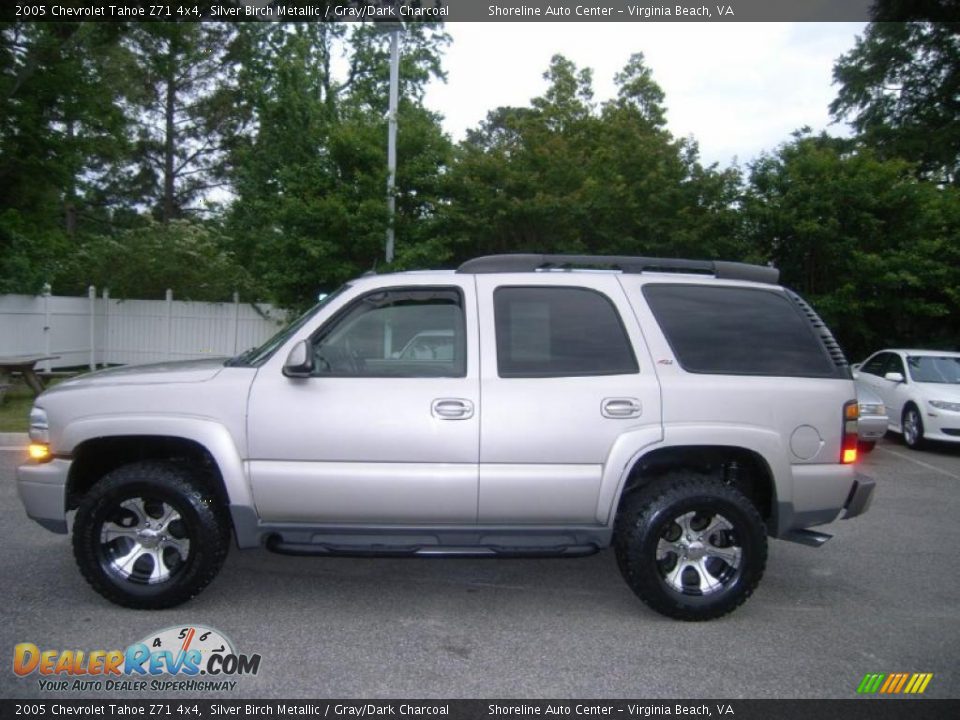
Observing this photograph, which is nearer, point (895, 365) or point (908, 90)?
point (895, 365)

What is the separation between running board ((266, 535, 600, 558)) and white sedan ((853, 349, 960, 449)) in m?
7.68

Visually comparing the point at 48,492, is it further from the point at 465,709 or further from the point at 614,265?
the point at 614,265

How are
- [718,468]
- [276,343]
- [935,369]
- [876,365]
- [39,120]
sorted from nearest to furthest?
1. [276,343]
2. [718,468]
3. [935,369]
4. [876,365]
5. [39,120]

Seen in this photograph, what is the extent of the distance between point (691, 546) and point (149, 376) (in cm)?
329

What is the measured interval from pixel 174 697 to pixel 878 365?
12083 millimetres

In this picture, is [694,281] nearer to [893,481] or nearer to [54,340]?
[893,481]

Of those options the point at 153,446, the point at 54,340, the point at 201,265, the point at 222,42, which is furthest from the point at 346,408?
the point at 222,42

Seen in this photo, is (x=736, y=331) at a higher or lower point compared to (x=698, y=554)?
higher

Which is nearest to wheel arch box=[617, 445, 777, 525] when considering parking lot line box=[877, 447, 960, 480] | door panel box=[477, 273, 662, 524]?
door panel box=[477, 273, 662, 524]

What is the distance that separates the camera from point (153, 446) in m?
4.42

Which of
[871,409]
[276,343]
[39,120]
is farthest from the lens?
[39,120]

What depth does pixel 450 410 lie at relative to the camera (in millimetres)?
4129

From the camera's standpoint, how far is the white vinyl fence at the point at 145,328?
685 inches

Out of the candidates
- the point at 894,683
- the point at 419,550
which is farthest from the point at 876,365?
the point at 419,550
